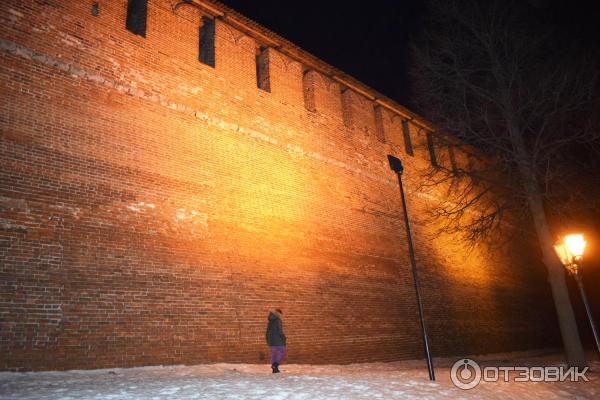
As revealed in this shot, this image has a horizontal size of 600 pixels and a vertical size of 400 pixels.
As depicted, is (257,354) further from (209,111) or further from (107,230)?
(209,111)

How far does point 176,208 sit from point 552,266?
9081 mm

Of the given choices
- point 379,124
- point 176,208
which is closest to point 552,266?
point 379,124

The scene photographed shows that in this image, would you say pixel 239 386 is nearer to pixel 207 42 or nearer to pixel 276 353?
pixel 276 353

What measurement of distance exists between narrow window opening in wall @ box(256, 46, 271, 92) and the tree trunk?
677 centimetres

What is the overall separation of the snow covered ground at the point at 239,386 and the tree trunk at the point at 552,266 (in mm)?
2299

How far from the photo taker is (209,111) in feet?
32.4

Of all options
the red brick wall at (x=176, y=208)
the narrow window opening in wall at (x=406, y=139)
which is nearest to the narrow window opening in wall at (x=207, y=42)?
the red brick wall at (x=176, y=208)

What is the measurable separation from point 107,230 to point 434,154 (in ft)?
43.6

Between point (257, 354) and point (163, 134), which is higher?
point (163, 134)

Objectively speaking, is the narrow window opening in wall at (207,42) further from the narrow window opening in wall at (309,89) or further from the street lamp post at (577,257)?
the street lamp post at (577,257)

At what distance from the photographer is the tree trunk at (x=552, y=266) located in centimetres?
1045

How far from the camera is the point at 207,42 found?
35.6ft

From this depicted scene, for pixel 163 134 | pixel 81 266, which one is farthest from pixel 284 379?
pixel 163 134

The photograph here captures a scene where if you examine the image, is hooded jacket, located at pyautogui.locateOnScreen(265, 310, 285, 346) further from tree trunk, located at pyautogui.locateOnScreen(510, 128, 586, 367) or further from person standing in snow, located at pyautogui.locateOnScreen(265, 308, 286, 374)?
tree trunk, located at pyautogui.locateOnScreen(510, 128, 586, 367)
